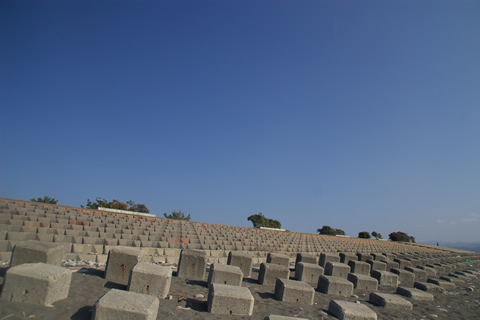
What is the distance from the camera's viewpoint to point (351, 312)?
526 centimetres

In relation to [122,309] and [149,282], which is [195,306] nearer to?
[149,282]

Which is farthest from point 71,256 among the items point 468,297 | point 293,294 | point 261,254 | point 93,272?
point 468,297

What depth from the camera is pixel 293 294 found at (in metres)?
6.29

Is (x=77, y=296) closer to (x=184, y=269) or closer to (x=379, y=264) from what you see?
(x=184, y=269)

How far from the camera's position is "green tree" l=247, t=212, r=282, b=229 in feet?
160

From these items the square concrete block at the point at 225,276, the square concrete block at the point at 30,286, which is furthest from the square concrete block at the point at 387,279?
the square concrete block at the point at 30,286

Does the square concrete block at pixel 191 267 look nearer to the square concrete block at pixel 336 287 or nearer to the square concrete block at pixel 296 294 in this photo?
the square concrete block at pixel 296 294

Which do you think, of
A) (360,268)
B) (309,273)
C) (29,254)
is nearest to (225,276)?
(309,273)

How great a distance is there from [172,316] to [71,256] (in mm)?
4259

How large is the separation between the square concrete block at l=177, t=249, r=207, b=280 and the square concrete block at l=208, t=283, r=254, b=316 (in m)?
1.87

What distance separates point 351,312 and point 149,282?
11.9ft

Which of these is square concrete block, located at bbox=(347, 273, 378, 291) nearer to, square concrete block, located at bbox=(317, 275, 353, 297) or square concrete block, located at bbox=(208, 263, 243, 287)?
square concrete block, located at bbox=(317, 275, 353, 297)

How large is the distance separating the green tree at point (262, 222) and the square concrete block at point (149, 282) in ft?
143

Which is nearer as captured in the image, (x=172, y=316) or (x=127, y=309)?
(x=127, y=309)
